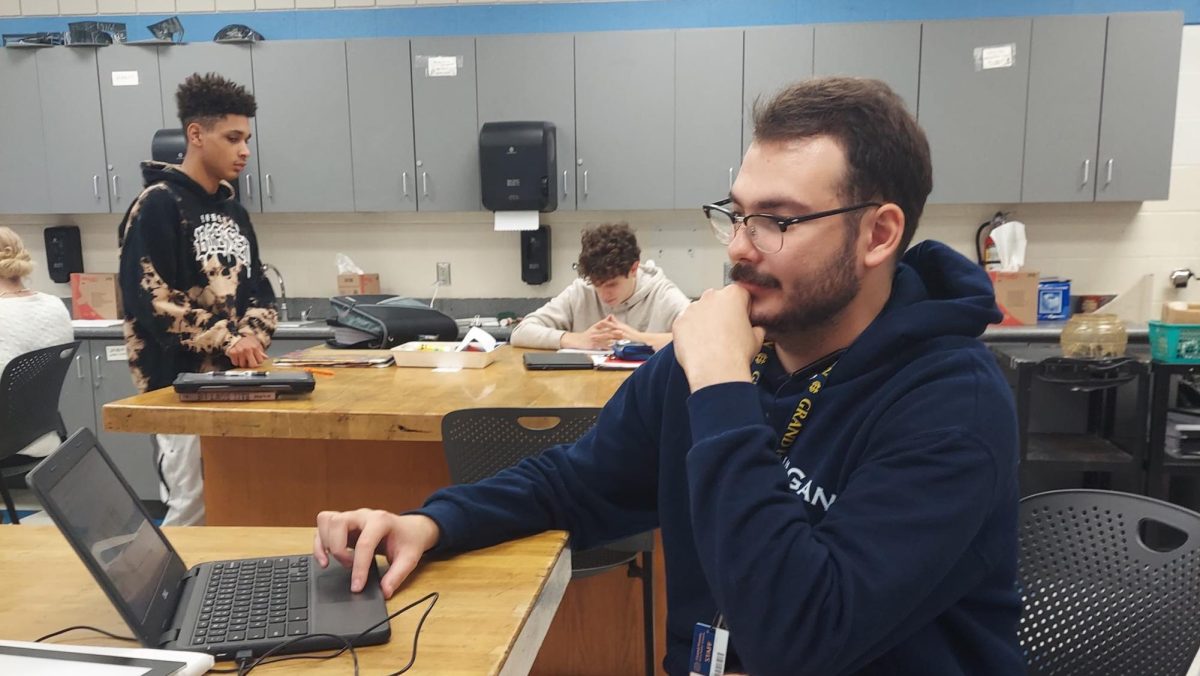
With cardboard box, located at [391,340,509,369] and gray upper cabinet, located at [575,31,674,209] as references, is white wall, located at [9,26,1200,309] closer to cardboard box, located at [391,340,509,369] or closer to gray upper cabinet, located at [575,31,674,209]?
gray upper cabinet, located at [575,31,674,209]

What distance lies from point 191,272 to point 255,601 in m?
2.11

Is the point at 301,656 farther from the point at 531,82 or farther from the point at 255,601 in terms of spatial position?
the point at 531,82

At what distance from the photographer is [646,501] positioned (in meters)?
1.35

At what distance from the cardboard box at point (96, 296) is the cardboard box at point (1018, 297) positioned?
4.90 m

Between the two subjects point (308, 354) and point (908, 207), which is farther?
point (308, 354)

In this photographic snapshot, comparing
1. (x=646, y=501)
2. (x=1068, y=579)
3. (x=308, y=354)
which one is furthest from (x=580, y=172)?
(x=1068, y=579)

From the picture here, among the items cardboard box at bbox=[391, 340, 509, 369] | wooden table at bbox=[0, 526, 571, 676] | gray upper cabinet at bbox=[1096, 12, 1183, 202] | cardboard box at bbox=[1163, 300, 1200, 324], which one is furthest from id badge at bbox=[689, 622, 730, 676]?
gray upper cabinet at bbox=[1096, 12, 1183, 202]

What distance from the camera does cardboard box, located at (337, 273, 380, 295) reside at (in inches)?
187

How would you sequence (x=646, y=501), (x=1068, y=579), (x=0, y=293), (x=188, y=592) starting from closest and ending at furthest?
(x=188, y=592) → (x=1068, y=579) → (x=646, y=501) → (x=0, y=293)

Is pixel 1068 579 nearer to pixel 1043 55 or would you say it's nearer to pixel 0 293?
pixel 1043 55

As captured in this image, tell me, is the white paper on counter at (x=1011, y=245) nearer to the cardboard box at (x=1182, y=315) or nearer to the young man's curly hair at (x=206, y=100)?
the cardboard box at (x=1182, y=315)

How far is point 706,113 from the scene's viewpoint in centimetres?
421

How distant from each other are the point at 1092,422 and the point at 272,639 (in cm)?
397

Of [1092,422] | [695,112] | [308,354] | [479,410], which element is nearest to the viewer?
[479,410]
